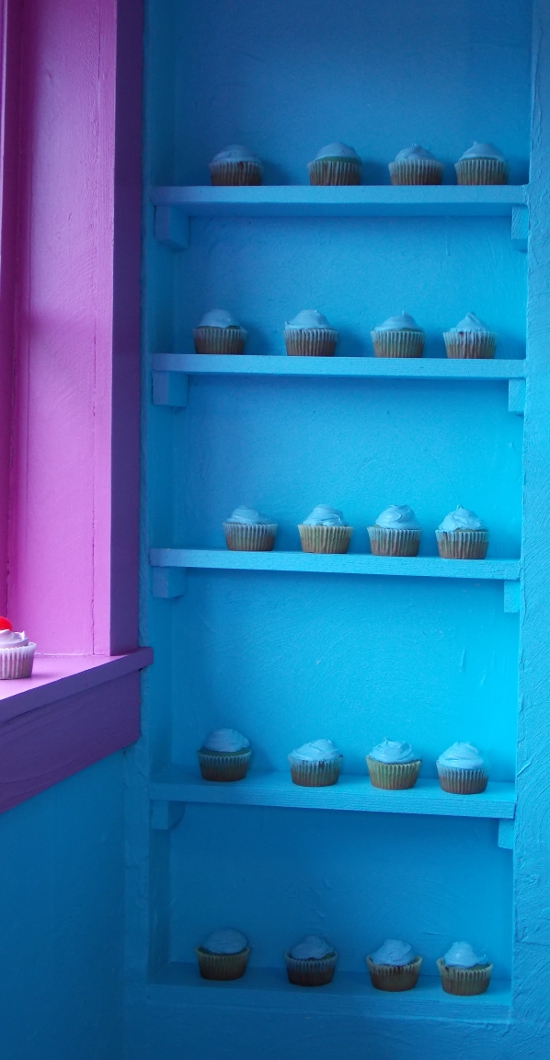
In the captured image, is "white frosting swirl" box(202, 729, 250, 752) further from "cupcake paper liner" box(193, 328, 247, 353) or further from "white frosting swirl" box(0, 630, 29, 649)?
"cupcake paper liner" box(193, 328, 247, 353)

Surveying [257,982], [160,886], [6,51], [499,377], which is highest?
[6,51]

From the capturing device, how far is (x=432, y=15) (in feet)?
7.77

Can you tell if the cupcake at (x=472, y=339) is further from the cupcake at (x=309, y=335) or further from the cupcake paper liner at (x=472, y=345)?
the cupcake at (x=309, y=335)

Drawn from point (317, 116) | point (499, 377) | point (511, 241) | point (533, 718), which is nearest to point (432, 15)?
point (317, 116)

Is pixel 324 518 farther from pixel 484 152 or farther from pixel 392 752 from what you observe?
pixel 484 152

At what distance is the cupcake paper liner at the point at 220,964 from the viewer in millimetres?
2299

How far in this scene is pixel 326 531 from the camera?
2.26m

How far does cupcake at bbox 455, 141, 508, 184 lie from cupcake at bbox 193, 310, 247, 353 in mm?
585

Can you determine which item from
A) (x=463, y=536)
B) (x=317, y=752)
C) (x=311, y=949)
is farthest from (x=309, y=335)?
(x=311, y=949)

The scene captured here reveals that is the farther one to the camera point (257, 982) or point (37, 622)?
point (257, 982)

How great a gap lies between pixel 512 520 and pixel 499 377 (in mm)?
328

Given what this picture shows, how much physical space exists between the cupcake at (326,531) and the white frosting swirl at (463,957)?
872mm

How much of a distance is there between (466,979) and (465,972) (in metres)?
0.02

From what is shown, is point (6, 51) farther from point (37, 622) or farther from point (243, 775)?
point (243, 775)
